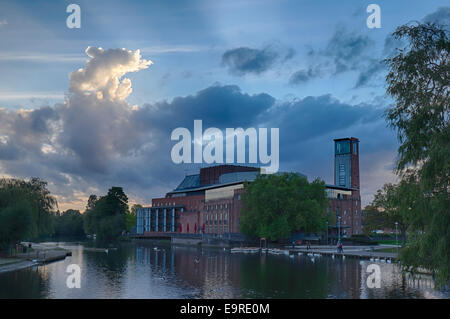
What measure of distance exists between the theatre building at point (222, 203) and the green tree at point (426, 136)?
108m

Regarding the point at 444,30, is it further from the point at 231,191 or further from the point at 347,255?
the point at 231,191

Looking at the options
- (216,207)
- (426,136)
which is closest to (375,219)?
(216,207)

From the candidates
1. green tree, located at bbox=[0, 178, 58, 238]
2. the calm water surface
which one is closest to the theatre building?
green tree, located at bbox=[0, 178, 58, 238]

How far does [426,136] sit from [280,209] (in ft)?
290

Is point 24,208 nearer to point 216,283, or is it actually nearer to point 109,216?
point 216,283

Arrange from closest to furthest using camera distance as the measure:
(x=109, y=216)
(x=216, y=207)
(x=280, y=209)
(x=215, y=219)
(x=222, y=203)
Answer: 1. (x=280, y=209)
2. (x=222, y=203)
3. (x=215, y=219)
4. (x=216, y=207)
5. (x=109, y=216)

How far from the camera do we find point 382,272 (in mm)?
60500

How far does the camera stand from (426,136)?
90.7 ft

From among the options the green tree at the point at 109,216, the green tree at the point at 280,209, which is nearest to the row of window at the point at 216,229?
the green tree at the point at 280,209

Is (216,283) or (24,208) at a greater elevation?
(24,208)

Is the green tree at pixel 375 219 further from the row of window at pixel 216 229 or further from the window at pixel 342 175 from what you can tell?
the window at pixel 342 175

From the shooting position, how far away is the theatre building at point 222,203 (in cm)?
14812
